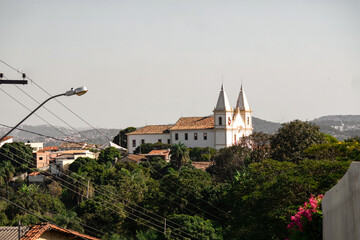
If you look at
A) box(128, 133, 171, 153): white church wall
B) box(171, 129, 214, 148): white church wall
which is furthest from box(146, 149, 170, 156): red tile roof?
box(128, 133, 171, 153): white church wall

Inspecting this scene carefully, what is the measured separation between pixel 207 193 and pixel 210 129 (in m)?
59.9

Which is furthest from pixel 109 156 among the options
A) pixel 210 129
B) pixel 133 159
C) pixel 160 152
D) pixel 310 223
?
pixel 310 223

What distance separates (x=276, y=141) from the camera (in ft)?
Answer: 167

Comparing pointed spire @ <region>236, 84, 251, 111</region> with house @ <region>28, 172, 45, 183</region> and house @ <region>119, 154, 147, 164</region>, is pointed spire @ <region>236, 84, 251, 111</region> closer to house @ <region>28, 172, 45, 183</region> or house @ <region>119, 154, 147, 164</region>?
house @ <region>119, 154, 147, 164</region>

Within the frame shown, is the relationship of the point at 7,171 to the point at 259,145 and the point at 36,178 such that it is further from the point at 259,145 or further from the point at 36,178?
the point at 259,145

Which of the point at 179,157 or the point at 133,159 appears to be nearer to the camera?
the point at 179,157

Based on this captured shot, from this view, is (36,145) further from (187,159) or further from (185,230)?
(185,230)

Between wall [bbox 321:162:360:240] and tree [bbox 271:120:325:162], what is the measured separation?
3823 centimetres

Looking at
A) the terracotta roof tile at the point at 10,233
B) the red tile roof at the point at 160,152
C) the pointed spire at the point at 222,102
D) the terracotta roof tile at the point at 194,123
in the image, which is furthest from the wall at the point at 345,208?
the terracotta roof tile at the point at 194,123

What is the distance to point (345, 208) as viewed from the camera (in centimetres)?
825

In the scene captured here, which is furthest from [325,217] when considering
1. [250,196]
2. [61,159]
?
[61,159]

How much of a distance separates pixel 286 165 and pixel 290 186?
755 centimetres

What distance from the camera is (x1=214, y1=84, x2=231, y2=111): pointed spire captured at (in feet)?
342

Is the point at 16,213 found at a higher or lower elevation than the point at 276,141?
lower
